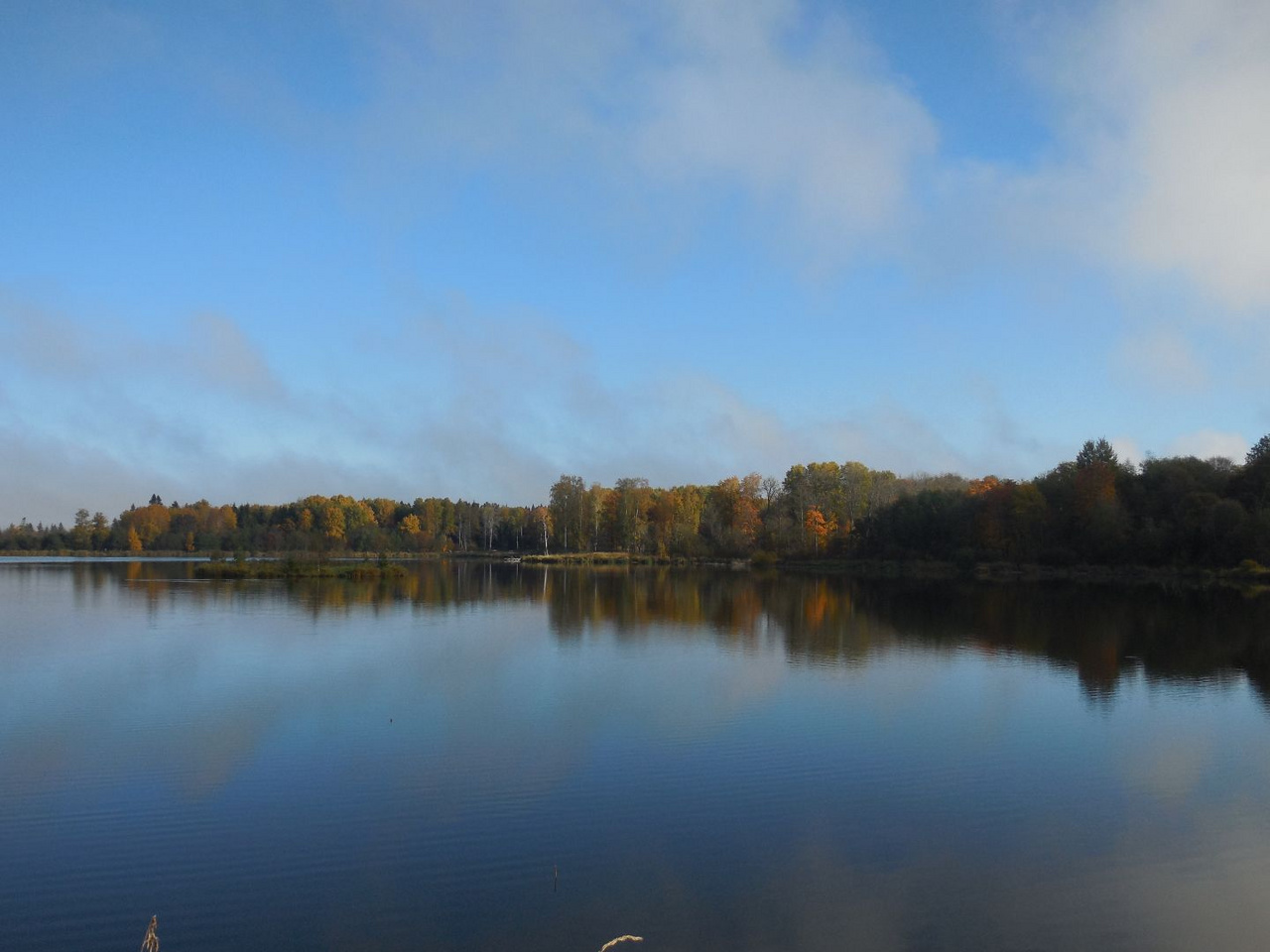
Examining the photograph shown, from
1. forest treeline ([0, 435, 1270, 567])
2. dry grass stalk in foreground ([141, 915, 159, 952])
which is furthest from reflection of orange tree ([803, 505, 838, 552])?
→ dry grass stalk in foreground ([141, 915, 159, 952])

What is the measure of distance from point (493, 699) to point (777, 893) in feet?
23.4

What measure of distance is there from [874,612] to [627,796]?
806 inches

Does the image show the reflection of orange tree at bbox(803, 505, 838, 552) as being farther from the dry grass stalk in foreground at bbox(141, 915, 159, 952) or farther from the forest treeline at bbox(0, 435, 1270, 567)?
the dry grass stalk in foreground at bbox(141, 915, 159, 952)

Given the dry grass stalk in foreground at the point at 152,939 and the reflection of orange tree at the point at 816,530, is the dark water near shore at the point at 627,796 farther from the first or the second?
the reflection of orange tree at the point at 816,530

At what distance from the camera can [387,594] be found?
3198 centimetres

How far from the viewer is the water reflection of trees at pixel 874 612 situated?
17.8m

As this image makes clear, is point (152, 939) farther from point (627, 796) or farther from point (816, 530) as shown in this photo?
point (816, 530)

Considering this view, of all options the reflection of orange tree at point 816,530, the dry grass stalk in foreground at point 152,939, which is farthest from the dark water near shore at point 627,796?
the reflection of orange tree at point 816,530

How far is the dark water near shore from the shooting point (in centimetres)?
553

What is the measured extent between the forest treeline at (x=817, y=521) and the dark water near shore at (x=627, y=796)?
102 feet

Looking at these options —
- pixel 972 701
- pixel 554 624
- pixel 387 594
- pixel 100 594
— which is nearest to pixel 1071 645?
pixel 972 701

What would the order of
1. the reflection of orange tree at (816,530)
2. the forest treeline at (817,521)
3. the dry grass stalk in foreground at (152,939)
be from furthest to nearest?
the reflection of orange tree at (816,530) < the forest treeline at (817,521) < the dry grass stalk in foreground at (152,939)

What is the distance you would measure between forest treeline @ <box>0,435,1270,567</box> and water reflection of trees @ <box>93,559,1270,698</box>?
878 cm

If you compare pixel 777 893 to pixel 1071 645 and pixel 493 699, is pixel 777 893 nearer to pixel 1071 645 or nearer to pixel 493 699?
pixel 493 699
